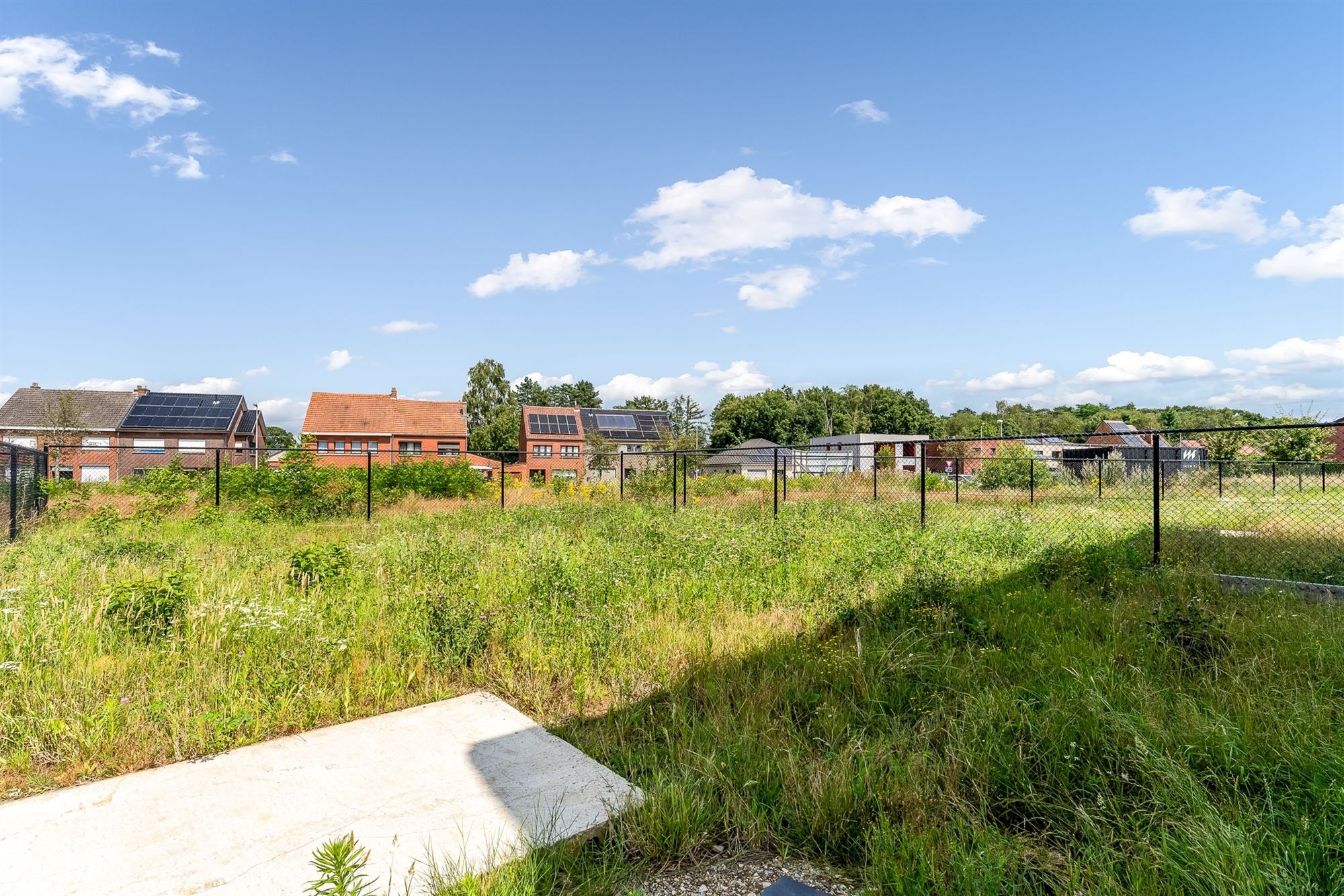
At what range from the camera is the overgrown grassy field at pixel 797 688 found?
2314 millimetres

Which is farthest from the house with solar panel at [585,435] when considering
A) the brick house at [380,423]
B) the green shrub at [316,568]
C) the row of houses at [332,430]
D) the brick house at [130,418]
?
the green shrub at [316,568]

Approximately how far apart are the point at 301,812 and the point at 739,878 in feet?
5.59

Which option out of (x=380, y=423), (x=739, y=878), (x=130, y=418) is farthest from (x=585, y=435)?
(x=739, y=878)

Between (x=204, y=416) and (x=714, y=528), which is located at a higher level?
(x=204, y=416)

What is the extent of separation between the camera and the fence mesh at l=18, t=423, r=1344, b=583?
8609mm

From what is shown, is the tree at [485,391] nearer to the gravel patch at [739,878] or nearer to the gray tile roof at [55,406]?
the gray tile roof at [55,406]

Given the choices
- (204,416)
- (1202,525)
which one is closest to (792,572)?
(1202,525)

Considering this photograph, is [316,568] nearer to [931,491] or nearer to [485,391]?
[931,491]

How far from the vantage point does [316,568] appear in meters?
5.75

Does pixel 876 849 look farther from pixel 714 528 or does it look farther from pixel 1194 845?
pixel 714 528

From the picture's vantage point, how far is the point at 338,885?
5.64ft

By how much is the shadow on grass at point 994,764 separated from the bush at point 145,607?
119 inches

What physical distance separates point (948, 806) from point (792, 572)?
3.99 m

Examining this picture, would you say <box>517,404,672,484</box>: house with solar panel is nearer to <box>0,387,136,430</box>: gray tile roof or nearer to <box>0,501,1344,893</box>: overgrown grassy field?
<box>0,387,136,430</box>: gray tile roof
